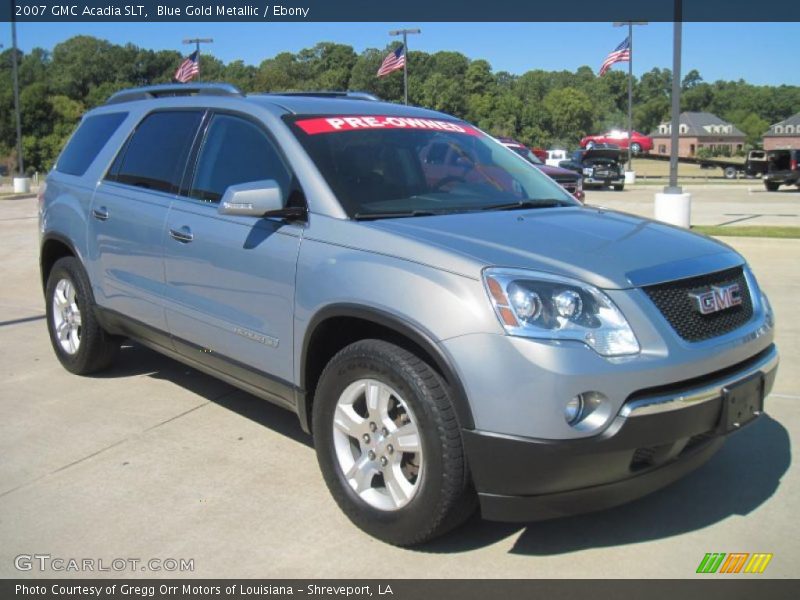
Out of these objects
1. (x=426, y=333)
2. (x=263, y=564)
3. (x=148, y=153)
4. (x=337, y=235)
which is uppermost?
(x=148, y=153)

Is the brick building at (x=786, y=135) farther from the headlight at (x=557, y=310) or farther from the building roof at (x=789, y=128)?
the headlight at (x=557, y=310)

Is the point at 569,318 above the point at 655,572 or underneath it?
above

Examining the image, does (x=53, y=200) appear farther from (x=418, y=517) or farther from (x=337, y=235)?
(x=418, y=517)

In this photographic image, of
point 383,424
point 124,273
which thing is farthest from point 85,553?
A: point 124,273

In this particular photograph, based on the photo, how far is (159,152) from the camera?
4.65 meters

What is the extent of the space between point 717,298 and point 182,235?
2.64 metres

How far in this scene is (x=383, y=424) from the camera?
3.10m

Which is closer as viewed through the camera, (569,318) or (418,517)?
(569,318)

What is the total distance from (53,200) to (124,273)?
1.29m

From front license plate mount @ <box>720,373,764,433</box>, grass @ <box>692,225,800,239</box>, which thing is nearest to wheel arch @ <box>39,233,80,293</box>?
front license plate mount @ <box>720,373,764,433</box>

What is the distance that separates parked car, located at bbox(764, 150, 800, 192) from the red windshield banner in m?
30.6

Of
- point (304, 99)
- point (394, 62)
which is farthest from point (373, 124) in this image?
point (394, 62)

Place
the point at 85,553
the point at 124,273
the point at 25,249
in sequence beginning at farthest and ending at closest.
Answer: the point at 25,249 → the point at 124,273 → the point at 85,553

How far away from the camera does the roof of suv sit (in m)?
4.05
